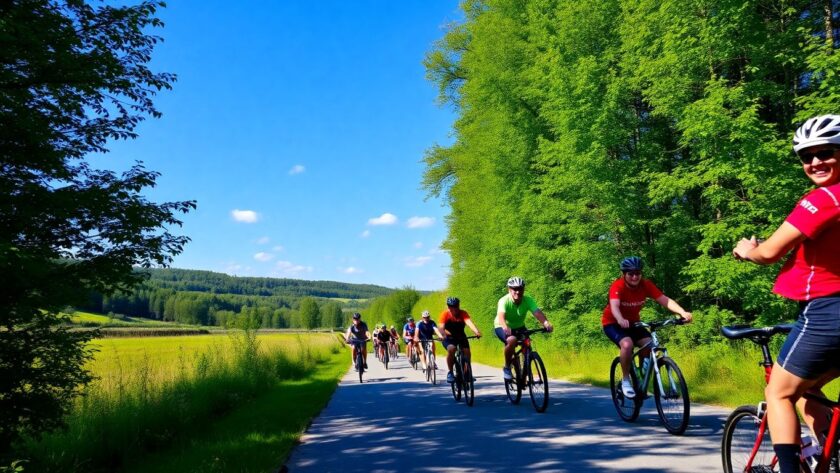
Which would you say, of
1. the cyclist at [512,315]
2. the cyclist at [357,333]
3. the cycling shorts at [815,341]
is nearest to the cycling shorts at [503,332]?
the cyclist at [512,315]

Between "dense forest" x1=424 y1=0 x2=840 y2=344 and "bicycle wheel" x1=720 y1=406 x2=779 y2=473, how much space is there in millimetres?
9757

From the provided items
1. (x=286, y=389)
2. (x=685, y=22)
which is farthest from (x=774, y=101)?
(x=286, y=389)

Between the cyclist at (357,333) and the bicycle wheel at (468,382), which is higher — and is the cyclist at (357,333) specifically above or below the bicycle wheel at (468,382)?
above

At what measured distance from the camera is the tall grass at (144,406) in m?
7.24

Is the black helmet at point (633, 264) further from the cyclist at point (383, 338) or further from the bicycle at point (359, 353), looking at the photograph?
the cyclist at point (383, 338)

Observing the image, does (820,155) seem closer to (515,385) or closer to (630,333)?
(630,333)

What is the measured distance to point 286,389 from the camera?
14.6 metres

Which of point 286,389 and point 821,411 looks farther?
point 286,389

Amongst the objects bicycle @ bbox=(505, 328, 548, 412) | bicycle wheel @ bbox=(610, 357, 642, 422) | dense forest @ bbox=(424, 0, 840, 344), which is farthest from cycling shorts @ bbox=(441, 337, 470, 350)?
dense forest @ bbox=(424, 0, 840, 344)

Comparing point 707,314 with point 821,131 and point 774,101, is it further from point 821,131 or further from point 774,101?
point 821,131

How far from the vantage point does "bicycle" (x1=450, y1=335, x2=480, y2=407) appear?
9930 millimetres

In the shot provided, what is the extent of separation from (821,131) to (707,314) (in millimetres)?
13798

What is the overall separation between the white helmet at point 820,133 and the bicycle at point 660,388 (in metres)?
3.62

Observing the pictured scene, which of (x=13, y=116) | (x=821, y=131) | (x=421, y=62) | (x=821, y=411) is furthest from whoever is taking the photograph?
(x=421, y=62)
